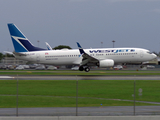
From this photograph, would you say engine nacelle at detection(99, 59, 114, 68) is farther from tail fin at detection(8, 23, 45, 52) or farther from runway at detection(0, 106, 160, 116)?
runway at detection(0, 106, 160, 116)

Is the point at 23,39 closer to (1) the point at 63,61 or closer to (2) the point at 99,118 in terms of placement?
(1) the point at 63,61

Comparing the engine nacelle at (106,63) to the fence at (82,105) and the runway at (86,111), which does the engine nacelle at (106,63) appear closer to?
the fence at (82,105)

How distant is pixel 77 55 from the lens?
48156mm

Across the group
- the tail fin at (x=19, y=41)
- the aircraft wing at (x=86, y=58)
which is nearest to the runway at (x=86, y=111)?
the aircraft wing at (x=86, y=58)

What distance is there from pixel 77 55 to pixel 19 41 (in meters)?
11.1

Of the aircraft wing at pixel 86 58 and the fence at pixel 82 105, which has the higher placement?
the aircraft wing at pixel 86 58

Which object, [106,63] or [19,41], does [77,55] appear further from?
[19,41]

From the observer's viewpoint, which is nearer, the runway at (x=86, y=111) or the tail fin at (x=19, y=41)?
the runway at (x=86, y=111)

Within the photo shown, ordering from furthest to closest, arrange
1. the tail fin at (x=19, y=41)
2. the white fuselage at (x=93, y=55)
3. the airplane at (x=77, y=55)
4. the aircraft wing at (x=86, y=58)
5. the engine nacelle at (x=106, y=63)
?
the tail fin at (x=19, y=41)
the white fuselage at (x=93, y=55)
the airplane at (x=77, y=55)
the aircraft wing at (x=86, y=58)
the engine nacelle at (x=106, y=63)

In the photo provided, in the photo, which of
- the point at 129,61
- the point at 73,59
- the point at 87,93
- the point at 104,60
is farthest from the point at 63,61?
the point at 87,93

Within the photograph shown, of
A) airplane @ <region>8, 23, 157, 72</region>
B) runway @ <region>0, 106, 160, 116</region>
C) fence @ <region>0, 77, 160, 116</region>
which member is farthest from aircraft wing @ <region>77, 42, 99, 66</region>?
runway @ <region>0, 106, 160, 116</region>

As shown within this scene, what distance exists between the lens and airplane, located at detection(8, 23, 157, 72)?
153 ft

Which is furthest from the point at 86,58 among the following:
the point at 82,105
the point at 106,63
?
the point at 82,105

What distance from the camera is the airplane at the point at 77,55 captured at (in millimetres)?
46594
